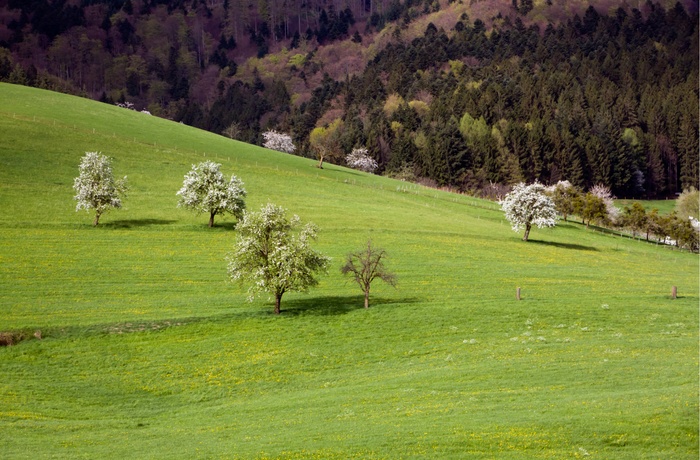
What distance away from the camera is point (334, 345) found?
172 feet

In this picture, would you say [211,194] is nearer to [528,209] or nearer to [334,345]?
[334,345]

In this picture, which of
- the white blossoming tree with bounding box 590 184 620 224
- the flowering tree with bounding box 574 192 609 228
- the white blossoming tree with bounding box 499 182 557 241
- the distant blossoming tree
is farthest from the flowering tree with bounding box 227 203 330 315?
the white blossoming tree with bounding box 590 184 620 224

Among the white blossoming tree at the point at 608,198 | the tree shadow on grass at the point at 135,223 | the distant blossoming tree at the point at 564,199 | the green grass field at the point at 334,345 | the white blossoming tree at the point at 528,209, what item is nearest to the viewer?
the green grass field at the point at 334,345

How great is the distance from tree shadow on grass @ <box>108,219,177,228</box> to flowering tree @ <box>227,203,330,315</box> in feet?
90.5

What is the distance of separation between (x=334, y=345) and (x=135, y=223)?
40.3 metres

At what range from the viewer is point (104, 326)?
53.5 meters

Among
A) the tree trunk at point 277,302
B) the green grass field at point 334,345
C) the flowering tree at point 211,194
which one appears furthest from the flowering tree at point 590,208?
the tree trunk at point 277,302

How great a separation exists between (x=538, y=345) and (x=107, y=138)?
292 ft

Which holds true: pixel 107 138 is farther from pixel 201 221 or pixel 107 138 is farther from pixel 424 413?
pixel 424 413

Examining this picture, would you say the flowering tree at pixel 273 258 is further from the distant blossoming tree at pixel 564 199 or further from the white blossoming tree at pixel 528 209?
the distant blossoming tree at pixel 564 199

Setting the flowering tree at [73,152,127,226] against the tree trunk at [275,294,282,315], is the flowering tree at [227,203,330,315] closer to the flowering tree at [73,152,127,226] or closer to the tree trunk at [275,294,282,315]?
the tree trunk at [275,294,282,315]

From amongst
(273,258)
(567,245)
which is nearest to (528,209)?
(567,245)

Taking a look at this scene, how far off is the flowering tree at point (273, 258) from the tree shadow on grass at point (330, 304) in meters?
1.94

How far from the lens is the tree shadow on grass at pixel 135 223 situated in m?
82.9
